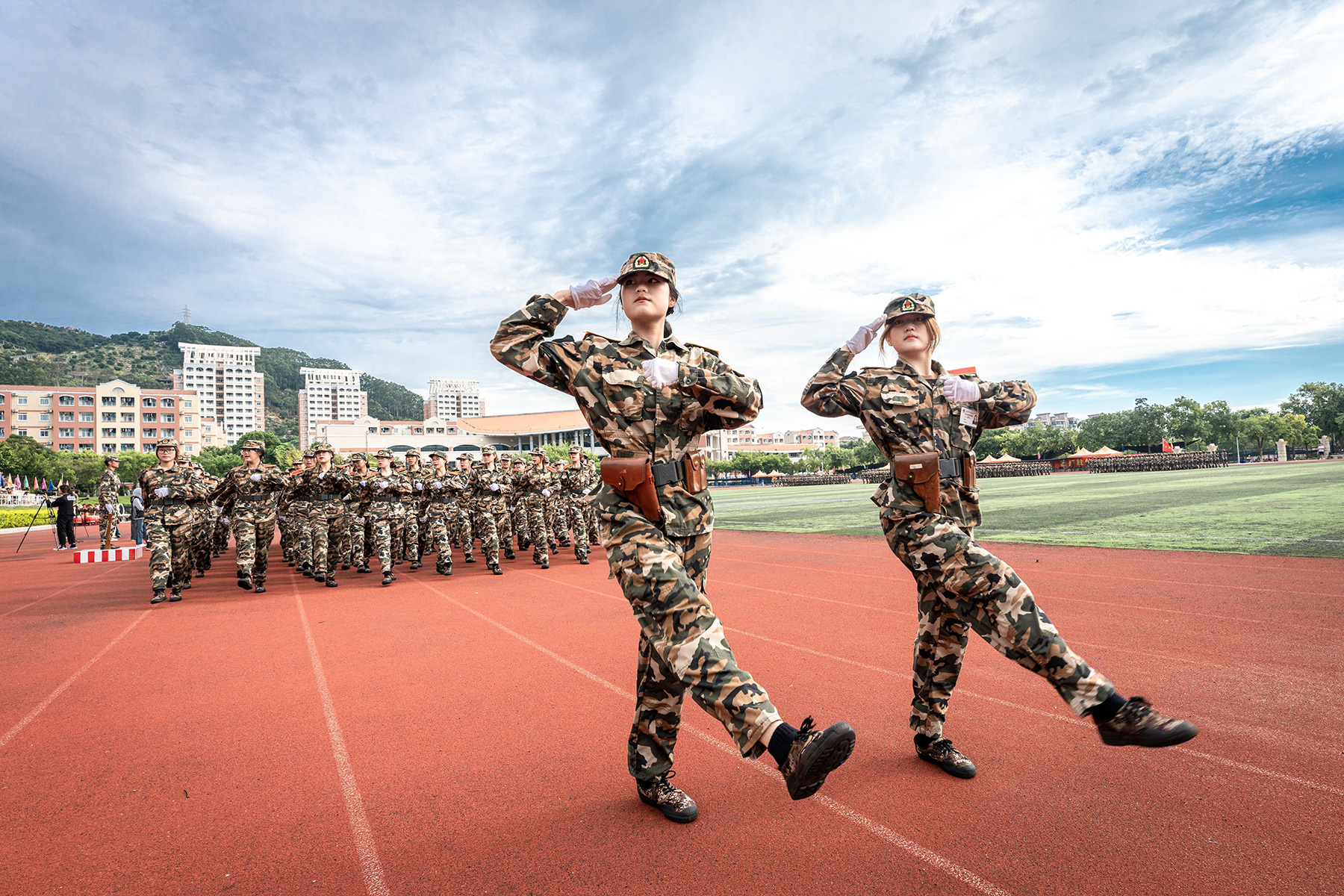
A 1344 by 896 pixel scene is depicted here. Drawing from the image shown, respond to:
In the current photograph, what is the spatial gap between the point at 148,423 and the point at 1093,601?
118m

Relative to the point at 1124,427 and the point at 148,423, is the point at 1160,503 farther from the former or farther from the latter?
the point at 148,423

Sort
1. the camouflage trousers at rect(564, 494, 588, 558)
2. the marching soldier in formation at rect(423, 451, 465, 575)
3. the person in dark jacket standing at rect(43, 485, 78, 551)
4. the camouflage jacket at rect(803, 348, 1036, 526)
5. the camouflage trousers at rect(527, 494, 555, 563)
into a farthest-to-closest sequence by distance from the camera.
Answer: the person in dark jacket standing at rect(43, 485, 78, 551)
the camouflage trousers at rect(564, 494, 588, 558)
the camouflage trousers at rect(527, 494, 555, 563)
the marching soldier in formation at rect(423, 451, 465, 575)
the camouflage jacket at rect(803, 348, 1036, 526)

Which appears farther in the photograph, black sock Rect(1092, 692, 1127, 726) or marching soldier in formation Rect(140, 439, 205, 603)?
marching soldier in formation Rect(140, 439, 205, 603)

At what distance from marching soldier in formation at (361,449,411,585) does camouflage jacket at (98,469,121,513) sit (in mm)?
3813

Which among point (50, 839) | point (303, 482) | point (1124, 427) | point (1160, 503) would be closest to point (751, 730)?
point (50, 839)

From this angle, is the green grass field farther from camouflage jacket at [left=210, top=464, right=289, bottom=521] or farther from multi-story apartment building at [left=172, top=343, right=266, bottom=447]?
multi-story apartment building at [left=172, top=343, right=266, bottom=447]

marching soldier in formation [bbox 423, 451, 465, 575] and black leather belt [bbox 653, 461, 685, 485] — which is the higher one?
black leather belt [bbox 653, 461, 685, 485]

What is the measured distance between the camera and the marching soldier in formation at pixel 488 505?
10.9 m

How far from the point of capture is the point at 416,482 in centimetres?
1229

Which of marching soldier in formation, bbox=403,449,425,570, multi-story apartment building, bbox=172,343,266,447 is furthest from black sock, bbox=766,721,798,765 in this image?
multi-story apartment building, bbox=172,343,266,447

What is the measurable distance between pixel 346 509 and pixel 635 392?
11.0m

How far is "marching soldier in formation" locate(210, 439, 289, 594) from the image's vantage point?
32.9 ft

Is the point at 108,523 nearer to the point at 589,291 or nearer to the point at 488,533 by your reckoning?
the point at 488,533

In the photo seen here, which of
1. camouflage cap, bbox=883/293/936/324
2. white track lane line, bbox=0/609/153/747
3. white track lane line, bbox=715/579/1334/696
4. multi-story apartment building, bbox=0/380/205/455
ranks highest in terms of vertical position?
multi-story apartment building, bbox=0/380/205/455
